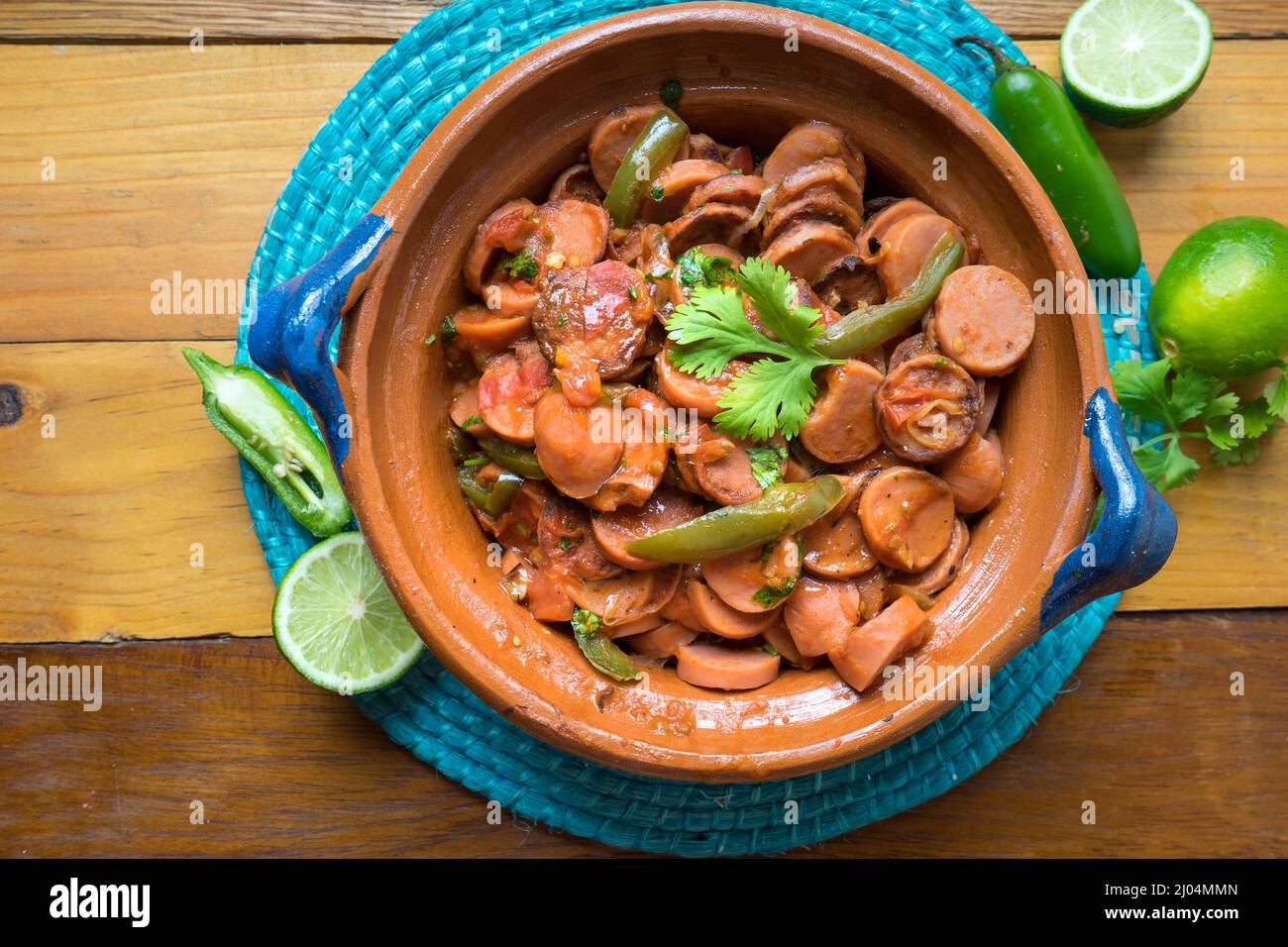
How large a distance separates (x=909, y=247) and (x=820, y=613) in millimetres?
884

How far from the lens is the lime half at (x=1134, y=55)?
2.86 meters

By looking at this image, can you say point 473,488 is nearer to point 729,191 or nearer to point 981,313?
point 729,191

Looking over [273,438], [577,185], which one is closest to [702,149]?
[577,185]

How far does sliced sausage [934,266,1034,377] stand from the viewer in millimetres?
2363

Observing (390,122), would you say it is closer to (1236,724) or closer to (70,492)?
(70,492)

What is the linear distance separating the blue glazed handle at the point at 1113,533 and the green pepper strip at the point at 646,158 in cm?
112

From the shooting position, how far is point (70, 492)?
9.78 feet

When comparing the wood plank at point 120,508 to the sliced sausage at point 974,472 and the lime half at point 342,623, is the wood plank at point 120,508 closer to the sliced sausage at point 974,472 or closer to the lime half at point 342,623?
the lime half at point 342,623

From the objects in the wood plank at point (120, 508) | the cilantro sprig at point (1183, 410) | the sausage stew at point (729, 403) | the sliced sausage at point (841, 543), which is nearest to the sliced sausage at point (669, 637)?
the sausage stew at point (729, 403)

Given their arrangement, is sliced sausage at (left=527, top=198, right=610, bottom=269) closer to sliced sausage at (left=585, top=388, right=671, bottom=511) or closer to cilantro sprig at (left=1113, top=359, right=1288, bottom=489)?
sliced sausage at (left=585, top=388, right=671, bottom=511)

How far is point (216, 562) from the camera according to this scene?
2.94 m

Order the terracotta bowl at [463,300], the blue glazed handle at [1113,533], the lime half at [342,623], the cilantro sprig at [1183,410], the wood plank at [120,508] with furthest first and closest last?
the wood plank at [120,508] < the cilantro sprig at [1183,410] < the lime half at [342,623] < the terracotta bowl at [463,300] < the blue glazed handle at [1113,533]

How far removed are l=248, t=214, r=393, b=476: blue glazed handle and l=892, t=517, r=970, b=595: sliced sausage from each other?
4.40 ft

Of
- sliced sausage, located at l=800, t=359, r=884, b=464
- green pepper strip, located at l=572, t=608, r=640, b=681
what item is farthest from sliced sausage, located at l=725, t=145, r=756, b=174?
green pepper strip, located at l=572, t=608, r=640, b=681
